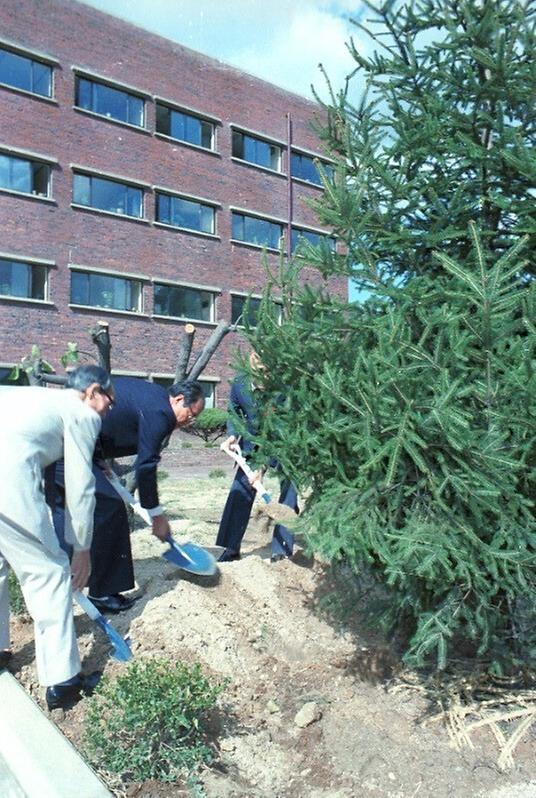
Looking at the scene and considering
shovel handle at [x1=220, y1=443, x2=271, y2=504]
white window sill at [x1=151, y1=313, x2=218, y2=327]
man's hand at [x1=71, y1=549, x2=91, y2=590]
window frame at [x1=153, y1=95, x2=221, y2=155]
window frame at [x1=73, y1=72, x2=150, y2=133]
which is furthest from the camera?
window frame at [x1=153, y1=95, x2=221, y2=155]

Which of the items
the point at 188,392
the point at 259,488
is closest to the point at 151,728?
the point at 188,392

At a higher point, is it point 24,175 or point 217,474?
point 24,175

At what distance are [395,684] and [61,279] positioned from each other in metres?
19.7

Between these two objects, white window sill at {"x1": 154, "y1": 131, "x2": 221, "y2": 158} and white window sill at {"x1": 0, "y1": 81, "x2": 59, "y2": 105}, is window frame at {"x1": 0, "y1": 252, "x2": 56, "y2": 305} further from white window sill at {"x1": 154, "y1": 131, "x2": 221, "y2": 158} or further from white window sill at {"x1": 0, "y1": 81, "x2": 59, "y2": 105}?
white window sill at {"x1": 154, "y1": 131, "x2": 221, "y2": 158}

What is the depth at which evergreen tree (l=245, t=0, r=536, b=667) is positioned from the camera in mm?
3137

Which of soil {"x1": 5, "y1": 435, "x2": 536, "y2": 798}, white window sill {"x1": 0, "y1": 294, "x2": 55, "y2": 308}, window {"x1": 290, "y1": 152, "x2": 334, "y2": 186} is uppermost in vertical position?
window {"x1": 290, "y1": 152, "x2": 334, "y2": 186}

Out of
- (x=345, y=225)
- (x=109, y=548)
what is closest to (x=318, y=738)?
(x=109, y=548)

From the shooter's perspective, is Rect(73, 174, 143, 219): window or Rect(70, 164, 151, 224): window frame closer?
Rect(70, 164, 151, 224): window frame

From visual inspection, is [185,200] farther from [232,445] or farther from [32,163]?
[232,445]

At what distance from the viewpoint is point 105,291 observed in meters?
23.1

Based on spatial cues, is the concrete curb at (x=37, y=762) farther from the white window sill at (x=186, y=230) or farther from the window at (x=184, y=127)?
the window at (x=184, y=127)

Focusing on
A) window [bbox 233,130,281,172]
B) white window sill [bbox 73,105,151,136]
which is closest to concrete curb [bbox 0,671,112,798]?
white window sill [bbox 73,105,151,136]

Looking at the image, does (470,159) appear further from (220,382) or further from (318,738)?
(220,382)

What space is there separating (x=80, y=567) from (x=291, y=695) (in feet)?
4.11
